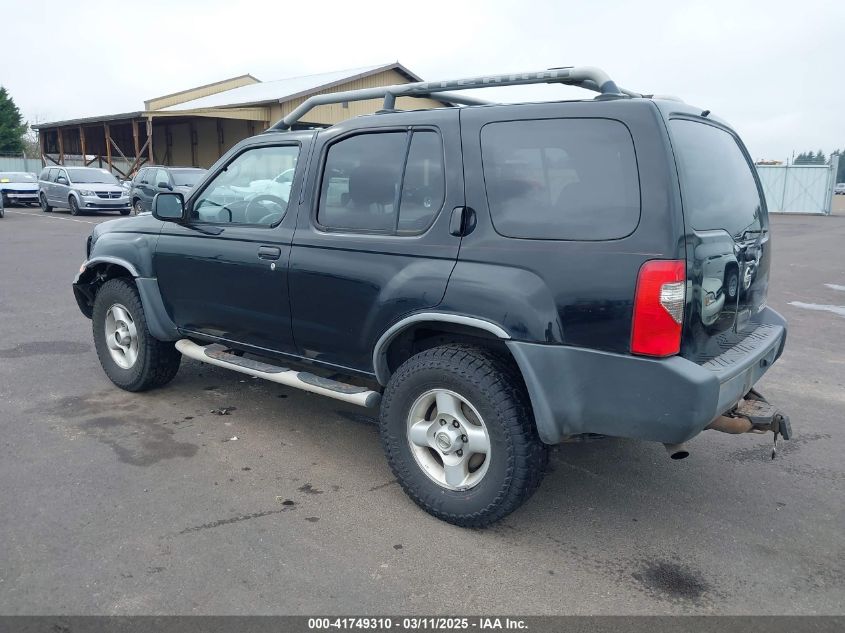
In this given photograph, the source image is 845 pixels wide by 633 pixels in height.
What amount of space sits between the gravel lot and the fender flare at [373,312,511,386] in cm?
68

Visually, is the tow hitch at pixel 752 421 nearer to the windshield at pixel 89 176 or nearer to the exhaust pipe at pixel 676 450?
the exhaust pipe at pixel 676 450

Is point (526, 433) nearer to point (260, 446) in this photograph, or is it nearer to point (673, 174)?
point (673, 174)

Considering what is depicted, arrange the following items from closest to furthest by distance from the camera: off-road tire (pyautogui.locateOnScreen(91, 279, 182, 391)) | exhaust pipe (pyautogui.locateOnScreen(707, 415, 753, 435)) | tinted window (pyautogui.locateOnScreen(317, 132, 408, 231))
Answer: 1. exhaust pipe (pyautogui.locateOnScreen(707, 415, 753, 435))
2. tinted window (pyautogui.locateOnScreen(317, 132, 408, 231))
3. off-road tire (pyautogui.locateOnScreen(91, 279, 182, 391))

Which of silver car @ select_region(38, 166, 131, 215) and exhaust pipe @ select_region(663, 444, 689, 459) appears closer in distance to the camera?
exhaust pipe @ select_region(663, 444, 689, 459)

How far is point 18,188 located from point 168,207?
25416 millimetres

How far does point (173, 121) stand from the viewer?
Answer: 35438mm

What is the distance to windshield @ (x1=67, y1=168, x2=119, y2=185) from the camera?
23.3 m

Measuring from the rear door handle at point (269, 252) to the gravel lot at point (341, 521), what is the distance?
46.8 inches

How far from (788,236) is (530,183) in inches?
810

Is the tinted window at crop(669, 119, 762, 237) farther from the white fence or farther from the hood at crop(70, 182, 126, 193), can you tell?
the white fence

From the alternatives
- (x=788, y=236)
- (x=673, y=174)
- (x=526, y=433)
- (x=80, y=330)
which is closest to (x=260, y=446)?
(x=526, y=433)

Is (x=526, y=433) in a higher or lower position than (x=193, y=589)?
higher

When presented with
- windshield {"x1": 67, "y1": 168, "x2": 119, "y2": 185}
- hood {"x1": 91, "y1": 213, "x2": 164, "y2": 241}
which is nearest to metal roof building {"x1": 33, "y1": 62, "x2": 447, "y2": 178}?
windshield {"x1": 67, "y1": 168, "x2": 119, "y2": 185}

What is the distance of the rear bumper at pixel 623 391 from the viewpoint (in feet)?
9.46
